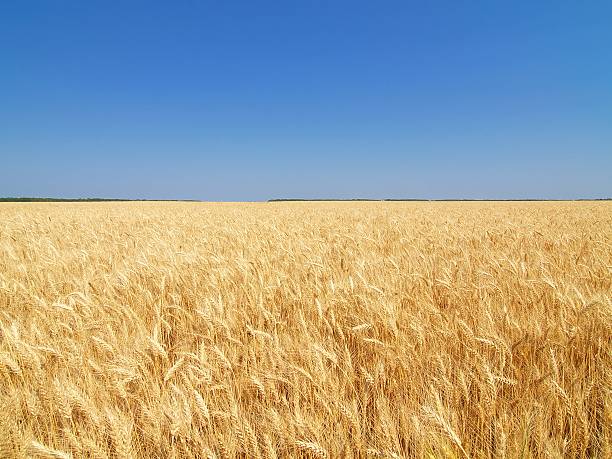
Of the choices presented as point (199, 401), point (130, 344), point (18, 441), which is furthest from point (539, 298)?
point (18, 441)

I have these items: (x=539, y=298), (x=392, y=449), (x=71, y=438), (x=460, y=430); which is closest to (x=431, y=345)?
(x=460, y=430)

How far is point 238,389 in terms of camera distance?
132 cm

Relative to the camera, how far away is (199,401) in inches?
42.6

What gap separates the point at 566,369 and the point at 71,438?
192 centimetres

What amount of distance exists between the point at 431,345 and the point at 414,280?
0.98 metres

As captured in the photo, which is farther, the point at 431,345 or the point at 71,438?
the point at 431,345

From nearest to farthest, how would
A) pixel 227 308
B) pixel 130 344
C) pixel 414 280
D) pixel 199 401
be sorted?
pixel 199 401 → pixel 130 344 → pixel 227 308 → pixel 414 280

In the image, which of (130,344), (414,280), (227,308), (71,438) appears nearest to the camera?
(71,438)

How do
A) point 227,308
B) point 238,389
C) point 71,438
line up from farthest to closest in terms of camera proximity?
point 227,308
point 238,389
point 71,438

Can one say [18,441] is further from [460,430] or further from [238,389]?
[460,430]

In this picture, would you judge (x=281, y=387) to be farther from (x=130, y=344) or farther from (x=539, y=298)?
(x=539, y=298)

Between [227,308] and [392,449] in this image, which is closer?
[392,449]

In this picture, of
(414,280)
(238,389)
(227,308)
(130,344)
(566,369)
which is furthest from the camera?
(414,280)

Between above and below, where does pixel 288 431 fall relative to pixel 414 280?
below
